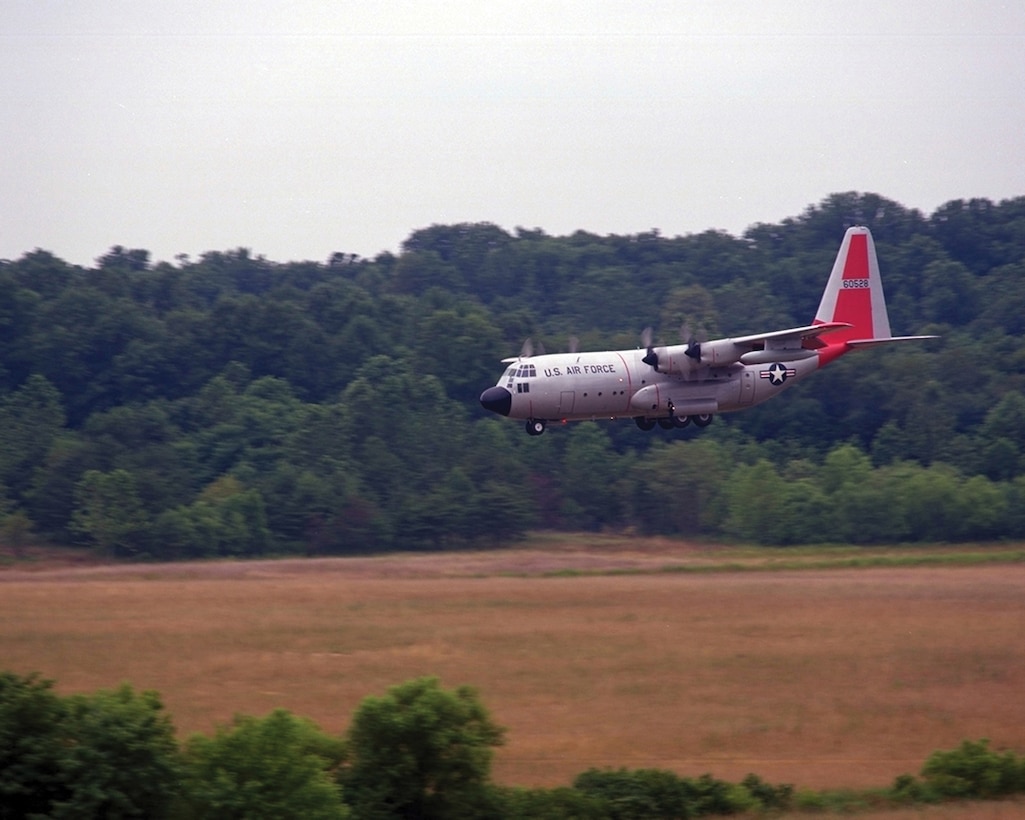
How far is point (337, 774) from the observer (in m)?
20.0

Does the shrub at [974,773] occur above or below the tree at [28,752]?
below

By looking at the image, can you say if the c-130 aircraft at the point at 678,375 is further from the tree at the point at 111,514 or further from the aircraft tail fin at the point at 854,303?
the tree at the point at 111,514

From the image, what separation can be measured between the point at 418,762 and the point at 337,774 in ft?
4.19

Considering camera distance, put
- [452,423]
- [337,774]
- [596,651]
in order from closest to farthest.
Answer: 1. [337,774]
2. [596,651]
3. [452,423]

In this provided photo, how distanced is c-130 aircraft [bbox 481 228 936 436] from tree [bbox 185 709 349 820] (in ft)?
49.0

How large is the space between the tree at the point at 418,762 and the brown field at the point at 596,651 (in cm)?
471

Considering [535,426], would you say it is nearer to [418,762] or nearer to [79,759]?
[418,762]

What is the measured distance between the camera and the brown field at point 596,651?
27703mm

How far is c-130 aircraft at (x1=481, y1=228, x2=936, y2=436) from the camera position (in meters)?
33.0

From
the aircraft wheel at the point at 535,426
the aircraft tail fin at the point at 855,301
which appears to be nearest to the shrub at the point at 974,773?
the aircraft wheel at the point at 535,426

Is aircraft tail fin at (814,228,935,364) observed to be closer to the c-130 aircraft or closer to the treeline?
the c-130 aircraft

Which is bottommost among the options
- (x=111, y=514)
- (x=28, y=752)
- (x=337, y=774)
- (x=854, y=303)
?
(x=337, y=774)

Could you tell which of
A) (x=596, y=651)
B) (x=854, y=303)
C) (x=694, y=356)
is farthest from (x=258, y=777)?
(x=854, y=303)

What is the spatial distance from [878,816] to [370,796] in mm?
7888
